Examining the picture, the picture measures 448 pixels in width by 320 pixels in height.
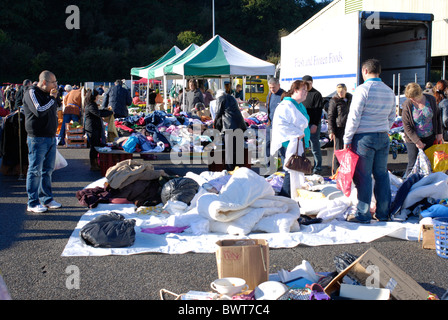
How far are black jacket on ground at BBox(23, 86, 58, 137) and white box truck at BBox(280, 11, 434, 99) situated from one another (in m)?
8.31

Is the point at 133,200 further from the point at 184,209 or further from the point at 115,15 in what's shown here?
the point at 115,15

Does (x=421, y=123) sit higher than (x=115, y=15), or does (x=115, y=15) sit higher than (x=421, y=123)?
(x=115, y=15)

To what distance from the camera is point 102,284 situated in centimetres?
454

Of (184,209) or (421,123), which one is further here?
(421,123)

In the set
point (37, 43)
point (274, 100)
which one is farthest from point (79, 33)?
point (274, 100)

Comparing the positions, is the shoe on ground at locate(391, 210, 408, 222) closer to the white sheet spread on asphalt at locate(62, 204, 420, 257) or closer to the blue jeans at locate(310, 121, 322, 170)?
the white sheet spread on asphalt at locate(62, 204, 420, 257)

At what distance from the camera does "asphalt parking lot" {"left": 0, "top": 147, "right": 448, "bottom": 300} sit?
441cm

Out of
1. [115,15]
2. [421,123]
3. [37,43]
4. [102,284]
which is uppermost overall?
[115,15]

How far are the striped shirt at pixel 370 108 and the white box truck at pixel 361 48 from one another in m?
6.81

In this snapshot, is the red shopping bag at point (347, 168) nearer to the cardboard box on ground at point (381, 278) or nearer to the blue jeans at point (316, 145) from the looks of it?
the cardboard box on ground at point (381, 278)

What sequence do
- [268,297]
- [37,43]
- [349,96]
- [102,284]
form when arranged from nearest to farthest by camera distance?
[268,297], [102,284], [349,96], [37,43]

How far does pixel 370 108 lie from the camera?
20.0 ft

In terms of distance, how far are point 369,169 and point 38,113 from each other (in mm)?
4480
